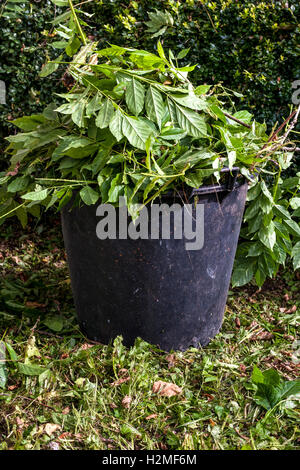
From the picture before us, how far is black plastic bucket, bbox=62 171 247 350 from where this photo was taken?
1.69 m

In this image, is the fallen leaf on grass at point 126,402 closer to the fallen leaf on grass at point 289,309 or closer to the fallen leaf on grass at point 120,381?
the fallen leaf on grass at point 120,381

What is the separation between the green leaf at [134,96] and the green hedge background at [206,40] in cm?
97

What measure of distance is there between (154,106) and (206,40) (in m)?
1.09

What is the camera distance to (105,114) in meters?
1.55

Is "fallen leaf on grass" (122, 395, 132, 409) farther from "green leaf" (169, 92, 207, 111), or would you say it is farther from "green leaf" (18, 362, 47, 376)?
"green leaf" (169, 92, 207, 111)

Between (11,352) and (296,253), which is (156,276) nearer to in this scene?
(11,352)

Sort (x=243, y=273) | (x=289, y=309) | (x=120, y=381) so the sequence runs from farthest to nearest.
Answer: (x=289, y=309), (x=243, y=273), (x=120, y=381)

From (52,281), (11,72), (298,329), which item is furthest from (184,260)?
(11,72)

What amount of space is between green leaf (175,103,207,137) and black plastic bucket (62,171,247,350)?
0.19 metres

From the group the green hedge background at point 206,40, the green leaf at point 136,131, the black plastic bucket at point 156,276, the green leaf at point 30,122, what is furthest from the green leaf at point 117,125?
the green hedge background at point 206,40

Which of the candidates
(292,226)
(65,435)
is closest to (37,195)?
(65,435)

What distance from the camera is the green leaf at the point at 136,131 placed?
1.54 m
